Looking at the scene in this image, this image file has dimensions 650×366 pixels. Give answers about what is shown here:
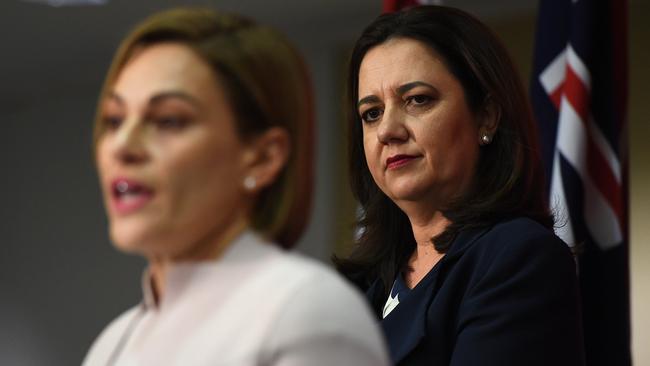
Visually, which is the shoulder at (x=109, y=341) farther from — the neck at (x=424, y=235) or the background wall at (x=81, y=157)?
the background wall at (x=81, y=157)

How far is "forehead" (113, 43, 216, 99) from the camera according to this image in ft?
2.71

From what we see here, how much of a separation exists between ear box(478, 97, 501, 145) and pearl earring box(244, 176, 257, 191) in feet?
2.68

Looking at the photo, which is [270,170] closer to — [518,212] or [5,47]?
[518,212]

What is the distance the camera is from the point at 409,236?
67.4 inches

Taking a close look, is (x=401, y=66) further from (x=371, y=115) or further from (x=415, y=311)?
(x=415, y=311)

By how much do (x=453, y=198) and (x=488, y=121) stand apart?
0.47ft

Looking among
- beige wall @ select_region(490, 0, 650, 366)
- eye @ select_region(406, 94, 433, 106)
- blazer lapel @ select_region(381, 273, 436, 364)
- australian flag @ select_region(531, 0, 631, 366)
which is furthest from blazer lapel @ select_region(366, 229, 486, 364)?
beige wall @ select_region(490, 0, 650, 366)

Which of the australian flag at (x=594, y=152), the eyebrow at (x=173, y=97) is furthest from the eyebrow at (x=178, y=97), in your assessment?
the australian flag at (x=594, y=152)

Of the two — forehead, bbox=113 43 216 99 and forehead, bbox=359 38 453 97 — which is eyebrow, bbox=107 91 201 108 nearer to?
forehead, bbox=113 43 216 99

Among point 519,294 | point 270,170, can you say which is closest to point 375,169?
point 519,294

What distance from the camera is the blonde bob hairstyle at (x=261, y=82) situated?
2.75ft

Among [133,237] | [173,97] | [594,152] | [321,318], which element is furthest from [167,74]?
[594,152]

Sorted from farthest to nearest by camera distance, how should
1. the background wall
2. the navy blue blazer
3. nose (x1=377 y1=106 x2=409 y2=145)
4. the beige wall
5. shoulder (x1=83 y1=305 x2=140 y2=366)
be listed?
the background wall
the beige wall
nose (x1=377 y1=106 x2=409 y2=145)
the navy blue blazer
shoulder (x1=83 y1=305 x2=140 y2=366)

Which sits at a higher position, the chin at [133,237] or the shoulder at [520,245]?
the chin at [133,237]
